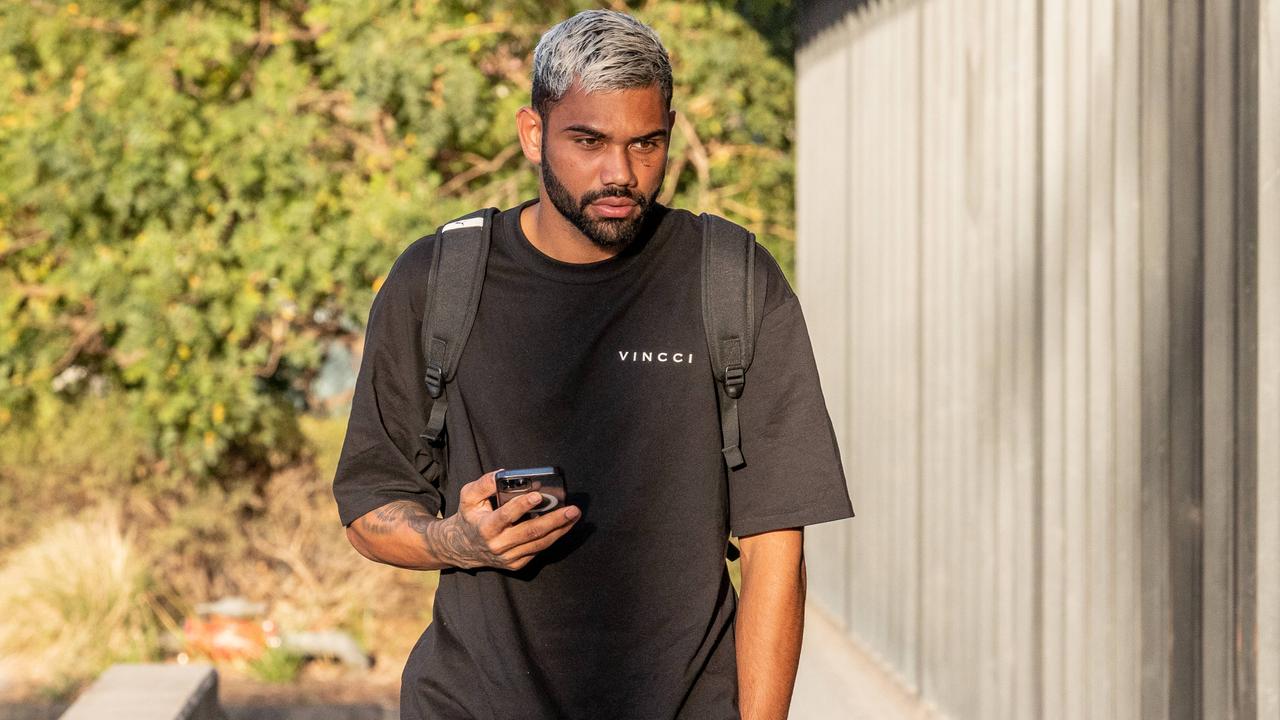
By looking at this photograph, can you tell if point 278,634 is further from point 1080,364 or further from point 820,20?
point 1080,364

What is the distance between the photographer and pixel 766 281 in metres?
2.47

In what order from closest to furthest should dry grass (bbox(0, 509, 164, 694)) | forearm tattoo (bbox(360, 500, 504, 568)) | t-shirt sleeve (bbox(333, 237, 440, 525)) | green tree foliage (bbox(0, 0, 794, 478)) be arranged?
forearm tattoo (bbox(360, 500, 504, 568)) < t-shirt sleeve (bbox(333, 237, 440, 525)) < dry grass (bbox(0, 509, 164, 694)) < green tree foliage (bbox(0, 0, 794, 478))

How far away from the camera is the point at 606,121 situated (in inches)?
93.0

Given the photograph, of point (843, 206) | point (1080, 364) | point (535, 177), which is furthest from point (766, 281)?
point (535, 177)

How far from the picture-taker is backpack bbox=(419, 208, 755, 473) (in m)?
2.45

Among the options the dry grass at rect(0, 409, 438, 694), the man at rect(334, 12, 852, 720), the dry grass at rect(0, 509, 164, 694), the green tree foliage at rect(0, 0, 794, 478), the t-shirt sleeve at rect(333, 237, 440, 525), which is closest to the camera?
the man at rect(334, 12, 852, 720)

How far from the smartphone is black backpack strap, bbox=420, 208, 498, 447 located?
0.29 m

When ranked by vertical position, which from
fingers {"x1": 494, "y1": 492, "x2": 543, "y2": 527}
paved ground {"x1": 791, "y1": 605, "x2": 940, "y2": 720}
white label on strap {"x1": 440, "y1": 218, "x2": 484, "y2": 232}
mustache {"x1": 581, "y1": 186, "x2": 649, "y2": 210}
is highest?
mustache {"x1": 581, "y1": 186, "x2": 649, "y2": 210}

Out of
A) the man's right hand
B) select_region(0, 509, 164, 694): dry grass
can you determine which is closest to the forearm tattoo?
the man's right hand

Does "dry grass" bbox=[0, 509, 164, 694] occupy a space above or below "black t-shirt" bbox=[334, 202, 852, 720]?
Answer: below

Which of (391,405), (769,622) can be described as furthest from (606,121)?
(769,622)

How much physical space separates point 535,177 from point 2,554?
359cm

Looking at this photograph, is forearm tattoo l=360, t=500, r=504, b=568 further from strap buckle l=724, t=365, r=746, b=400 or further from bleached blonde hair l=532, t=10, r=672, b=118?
bleached blonde hair l=532, t=10, r=672, b=118

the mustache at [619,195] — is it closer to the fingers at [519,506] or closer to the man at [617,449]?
the man at [617,449]
